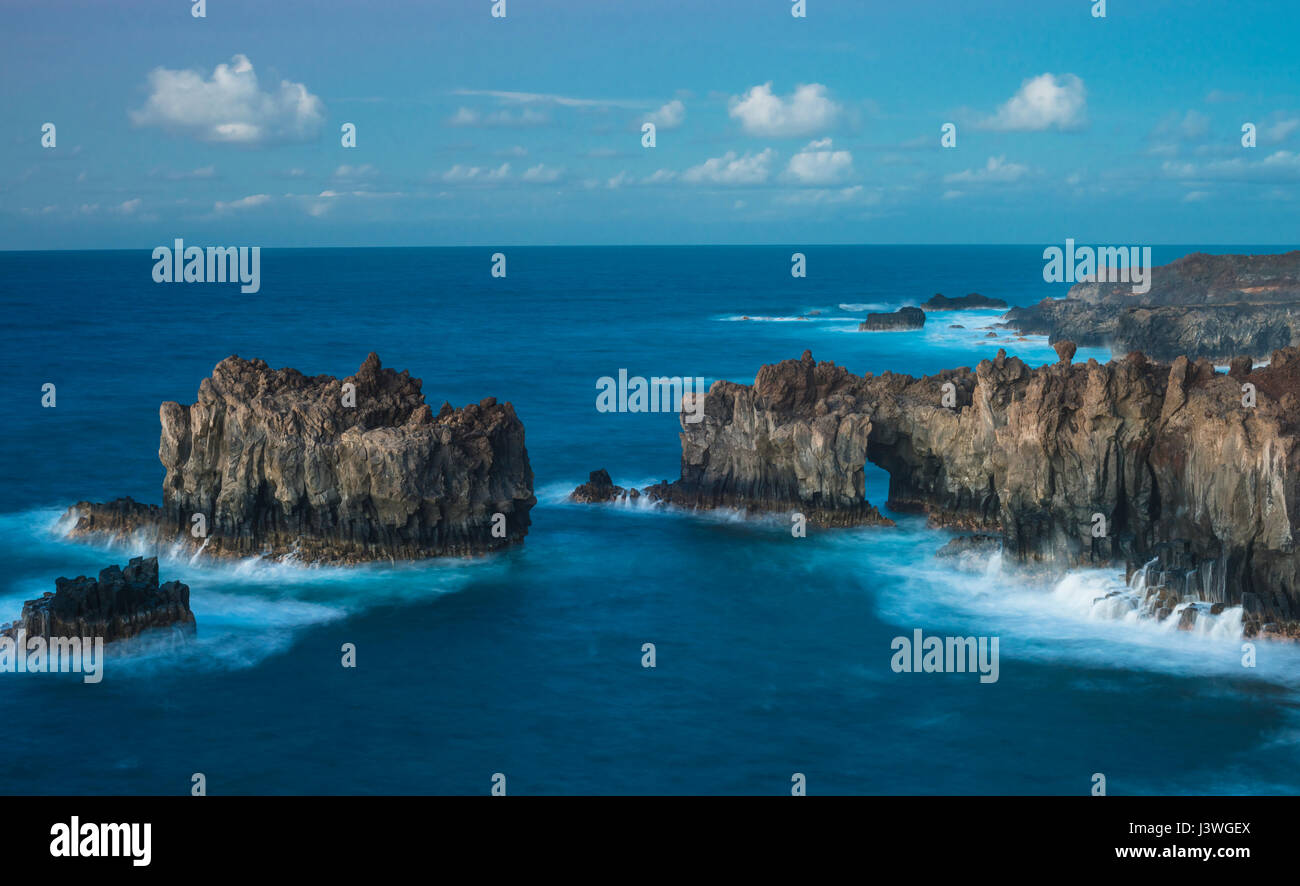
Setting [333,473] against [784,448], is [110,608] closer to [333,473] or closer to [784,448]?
[333,473]

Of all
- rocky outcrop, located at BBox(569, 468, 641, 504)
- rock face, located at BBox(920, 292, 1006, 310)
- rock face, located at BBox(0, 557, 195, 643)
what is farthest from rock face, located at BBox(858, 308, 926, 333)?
rock face, located at BBox(0, 557, 195, 643)

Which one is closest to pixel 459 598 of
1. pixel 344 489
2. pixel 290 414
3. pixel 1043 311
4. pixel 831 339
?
pixel 344 489

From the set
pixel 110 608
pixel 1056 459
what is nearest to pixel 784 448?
pixel 1056 459

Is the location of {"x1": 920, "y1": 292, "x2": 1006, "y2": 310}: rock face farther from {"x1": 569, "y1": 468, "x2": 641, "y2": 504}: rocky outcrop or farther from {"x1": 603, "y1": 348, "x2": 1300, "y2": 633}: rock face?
{"x1": 569, "y1": 468, "x2": 641, "y2": 504}: rocky outcrop

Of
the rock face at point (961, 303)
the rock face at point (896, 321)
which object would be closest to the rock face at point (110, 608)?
the rock face at point (896, 321)

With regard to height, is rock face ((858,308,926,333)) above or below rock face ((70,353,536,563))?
above

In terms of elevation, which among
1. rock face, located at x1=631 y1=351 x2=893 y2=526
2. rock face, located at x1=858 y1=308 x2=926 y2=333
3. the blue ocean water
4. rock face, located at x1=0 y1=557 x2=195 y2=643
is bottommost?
the blue ocean water
